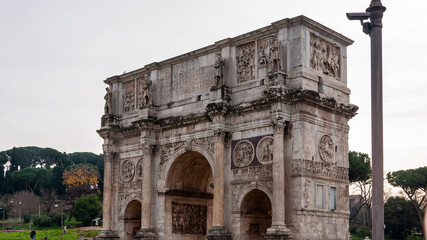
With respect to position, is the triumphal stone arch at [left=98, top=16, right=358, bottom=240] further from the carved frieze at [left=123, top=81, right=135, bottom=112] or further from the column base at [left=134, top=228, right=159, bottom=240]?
the carved frieze at [left=123, top=81, right=135, bottom=112]

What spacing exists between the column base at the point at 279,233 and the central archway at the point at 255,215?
2476 millimetres

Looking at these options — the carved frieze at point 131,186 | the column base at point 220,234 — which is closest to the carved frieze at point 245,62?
the column base at point 220,234

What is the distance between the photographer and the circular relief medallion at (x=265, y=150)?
22.9m

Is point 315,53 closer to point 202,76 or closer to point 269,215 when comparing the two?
point 202,76

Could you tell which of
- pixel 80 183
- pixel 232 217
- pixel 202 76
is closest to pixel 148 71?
pixel 202 76

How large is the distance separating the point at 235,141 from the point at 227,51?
4.12 m

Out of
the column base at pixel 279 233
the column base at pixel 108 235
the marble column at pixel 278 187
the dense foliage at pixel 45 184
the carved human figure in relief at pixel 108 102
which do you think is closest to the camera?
the column base at pixel 279 233

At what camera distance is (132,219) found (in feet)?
98.0

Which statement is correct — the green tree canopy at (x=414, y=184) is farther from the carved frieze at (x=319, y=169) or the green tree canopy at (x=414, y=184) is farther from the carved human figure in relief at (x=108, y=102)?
the carved human figure in relief at (x=108, y=102)

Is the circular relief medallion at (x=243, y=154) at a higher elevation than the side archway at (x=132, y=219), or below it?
higher

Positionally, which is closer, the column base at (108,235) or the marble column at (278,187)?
the marble column at (278,187)

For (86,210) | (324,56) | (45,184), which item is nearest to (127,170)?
(324,56)

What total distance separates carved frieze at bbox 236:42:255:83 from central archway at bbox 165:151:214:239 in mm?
4628

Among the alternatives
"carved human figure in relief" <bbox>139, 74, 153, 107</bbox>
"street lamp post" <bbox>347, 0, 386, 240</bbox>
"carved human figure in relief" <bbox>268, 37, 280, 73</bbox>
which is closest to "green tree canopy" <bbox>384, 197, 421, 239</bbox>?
"carved human figure in relief" <bbox>139, 74, 153, 107</bbox>
